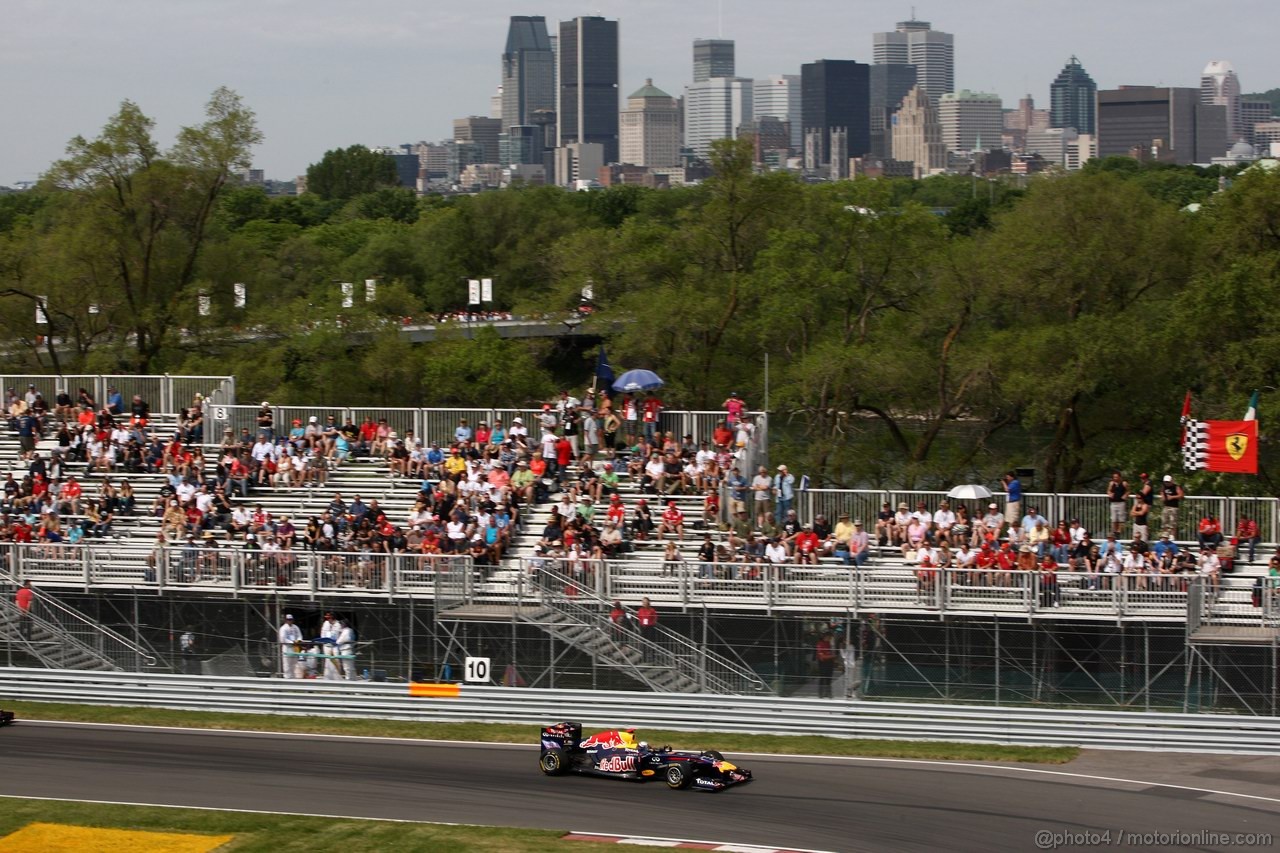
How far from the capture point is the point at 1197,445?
114 ft

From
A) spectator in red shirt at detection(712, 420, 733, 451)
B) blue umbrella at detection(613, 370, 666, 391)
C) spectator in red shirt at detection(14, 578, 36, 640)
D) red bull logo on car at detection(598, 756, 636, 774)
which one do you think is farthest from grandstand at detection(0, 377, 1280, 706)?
red bull logo on car at detection(598, 756, 636, 774)

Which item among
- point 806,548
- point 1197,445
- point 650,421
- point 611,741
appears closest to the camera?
point 611,741

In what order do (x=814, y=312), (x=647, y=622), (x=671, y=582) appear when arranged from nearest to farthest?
(x=647, y=622)
(x=671, y=582)
(x=814, y=312)

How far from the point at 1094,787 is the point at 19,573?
2064cm

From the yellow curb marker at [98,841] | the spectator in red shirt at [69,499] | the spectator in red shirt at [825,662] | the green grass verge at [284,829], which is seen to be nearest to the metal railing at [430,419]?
the spectator in red shirt at [69,499]

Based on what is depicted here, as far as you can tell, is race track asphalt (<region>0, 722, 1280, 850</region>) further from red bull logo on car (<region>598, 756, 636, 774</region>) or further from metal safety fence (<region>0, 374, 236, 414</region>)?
metal safety fence (<region>0, 374, 236, 414</region>)

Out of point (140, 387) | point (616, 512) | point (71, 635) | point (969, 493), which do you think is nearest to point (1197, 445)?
point (969, 493)

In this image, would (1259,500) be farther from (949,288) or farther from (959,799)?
(949,288)

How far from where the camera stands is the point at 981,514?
111 feet

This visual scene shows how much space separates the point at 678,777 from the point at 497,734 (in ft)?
17.1

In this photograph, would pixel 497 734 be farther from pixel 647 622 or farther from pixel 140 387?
pixel 140 387

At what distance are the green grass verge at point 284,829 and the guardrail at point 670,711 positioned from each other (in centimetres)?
582

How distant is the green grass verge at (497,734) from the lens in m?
26.4

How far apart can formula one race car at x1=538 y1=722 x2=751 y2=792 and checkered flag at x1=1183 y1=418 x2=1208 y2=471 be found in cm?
1445
